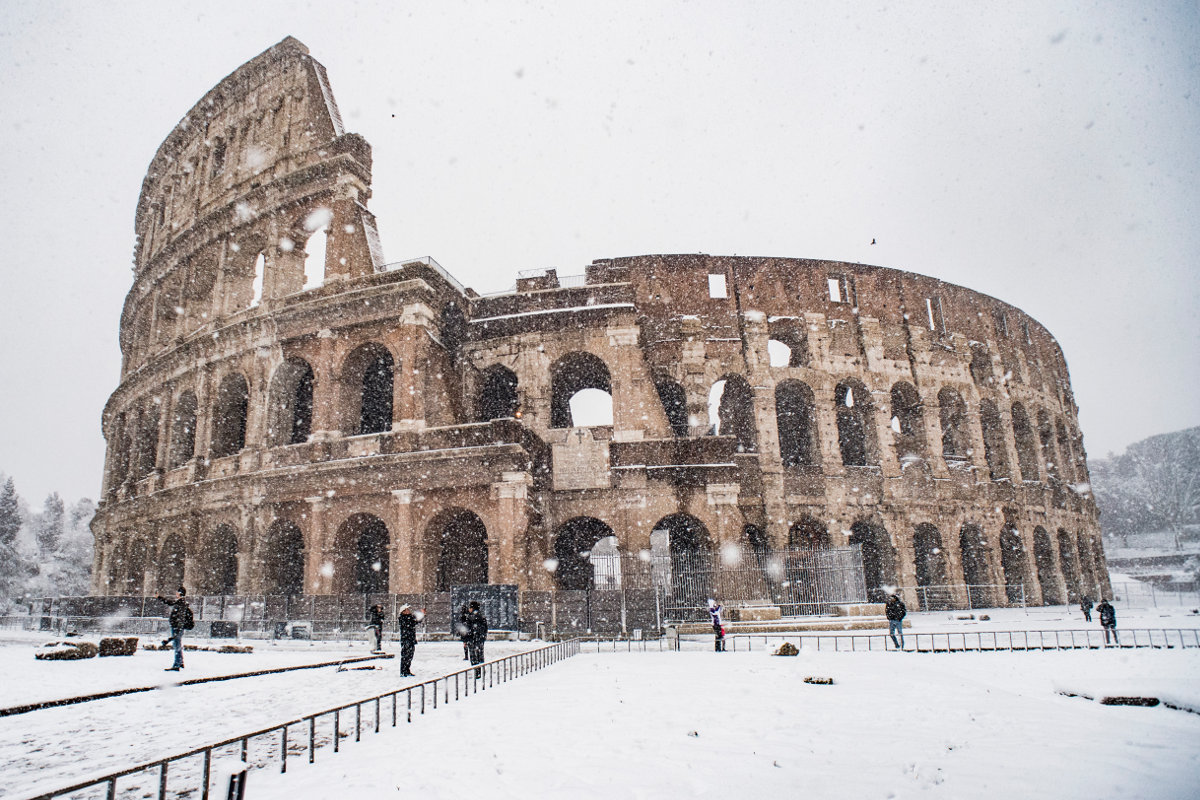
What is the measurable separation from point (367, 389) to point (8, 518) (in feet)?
143

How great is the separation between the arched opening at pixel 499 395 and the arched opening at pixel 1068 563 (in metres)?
25.3

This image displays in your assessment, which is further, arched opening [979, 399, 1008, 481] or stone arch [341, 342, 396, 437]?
arched opening [979, 399, 1008, 481]

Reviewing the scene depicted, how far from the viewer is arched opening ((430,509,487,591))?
22.6 meters

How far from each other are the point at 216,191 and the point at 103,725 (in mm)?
26234

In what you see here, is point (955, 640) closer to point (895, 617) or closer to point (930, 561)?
point (895, 617)

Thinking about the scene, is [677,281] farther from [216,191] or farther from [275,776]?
[275,776]

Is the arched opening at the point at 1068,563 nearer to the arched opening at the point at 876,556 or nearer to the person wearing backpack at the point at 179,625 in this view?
the arched opening at the point at 876,556

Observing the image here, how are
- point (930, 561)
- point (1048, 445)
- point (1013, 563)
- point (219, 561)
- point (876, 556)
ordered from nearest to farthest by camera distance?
point (219, 561) → point (876, 556) → point (930, 561) → point (1013, 563) → point (1048, 445)

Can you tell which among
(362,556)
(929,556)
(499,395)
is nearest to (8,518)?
(362,556)

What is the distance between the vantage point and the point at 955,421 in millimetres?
28109

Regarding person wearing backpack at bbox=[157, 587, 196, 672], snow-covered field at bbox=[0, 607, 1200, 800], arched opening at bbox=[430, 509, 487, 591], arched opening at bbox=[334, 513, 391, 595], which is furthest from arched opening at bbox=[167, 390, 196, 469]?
snow-covered field at bbox=[0, 607, 1200, 800]

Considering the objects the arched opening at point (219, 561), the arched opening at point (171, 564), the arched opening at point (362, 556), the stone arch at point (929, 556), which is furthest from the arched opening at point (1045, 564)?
the arched opening at point (171, 564)

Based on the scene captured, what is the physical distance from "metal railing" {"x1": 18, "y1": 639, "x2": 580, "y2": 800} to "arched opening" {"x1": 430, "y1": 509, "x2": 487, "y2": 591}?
12.8 meters

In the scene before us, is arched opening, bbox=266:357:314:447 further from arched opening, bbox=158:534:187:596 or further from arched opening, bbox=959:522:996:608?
arched opening, bbox=959:522:996:608
